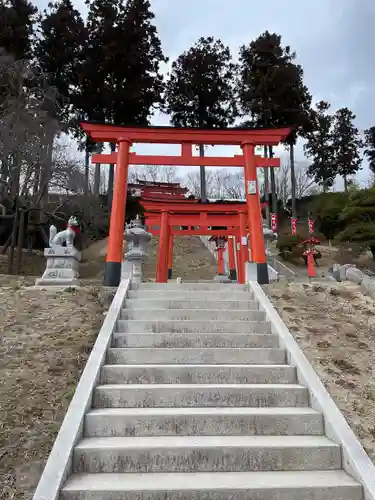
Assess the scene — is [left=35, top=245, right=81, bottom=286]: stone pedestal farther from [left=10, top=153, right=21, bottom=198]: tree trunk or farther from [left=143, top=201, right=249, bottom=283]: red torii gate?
[left=10, top=153, right=21, bottom=198]: tree trunk

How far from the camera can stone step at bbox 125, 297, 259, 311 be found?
638 centimetres

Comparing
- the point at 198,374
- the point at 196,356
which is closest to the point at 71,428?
the point at 198,374

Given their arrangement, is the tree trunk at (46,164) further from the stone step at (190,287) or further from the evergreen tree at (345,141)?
the evergreen tree at (345,141)

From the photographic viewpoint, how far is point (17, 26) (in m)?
22.8

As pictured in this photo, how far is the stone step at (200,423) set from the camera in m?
3.85

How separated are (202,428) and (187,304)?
2.64 m

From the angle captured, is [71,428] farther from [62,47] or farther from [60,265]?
[62,47]

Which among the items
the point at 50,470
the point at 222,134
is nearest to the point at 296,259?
the point at 222,134

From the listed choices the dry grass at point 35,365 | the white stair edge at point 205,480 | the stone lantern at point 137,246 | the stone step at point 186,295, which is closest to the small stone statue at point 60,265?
the dry grass at point 35,365

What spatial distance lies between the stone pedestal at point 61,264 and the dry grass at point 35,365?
1385 mm

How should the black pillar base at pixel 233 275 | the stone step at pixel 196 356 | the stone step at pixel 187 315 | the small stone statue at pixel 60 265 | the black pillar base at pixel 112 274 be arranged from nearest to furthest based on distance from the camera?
the stone step at pixel 196 356
the stone step at pixel 187 315
the black pillar base at pixel 112 274
the small stone statue at pixel 60 265
the black pillar base at pixel 233 275

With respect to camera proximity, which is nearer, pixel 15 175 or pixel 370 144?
→ pixel 15 175

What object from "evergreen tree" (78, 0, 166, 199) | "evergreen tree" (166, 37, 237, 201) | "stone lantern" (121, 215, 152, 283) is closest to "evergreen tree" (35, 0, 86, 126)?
"evergreen tree" (78, 0, 166, 199)

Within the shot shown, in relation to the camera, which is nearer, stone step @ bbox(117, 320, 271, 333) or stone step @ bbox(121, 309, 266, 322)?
stone step @ bbox(117, 320, 271, 333)
